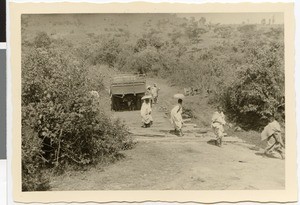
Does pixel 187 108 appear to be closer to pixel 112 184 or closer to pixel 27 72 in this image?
pixel 112 184

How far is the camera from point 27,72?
108 inches

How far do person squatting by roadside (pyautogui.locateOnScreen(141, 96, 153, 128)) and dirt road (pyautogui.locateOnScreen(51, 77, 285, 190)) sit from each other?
0.08 ft

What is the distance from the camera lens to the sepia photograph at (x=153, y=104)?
2.71 m

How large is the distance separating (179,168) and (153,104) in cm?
36

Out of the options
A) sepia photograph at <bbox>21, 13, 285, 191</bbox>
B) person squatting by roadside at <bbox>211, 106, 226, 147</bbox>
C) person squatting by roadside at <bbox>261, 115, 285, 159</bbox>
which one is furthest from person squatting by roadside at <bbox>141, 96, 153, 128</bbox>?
person squatting by roadside at <bbox>261, 115, 285, 159</bbox>

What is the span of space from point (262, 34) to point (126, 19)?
0.72 metres

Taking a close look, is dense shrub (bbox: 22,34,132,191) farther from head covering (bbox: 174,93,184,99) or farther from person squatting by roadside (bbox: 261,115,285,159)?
person squatting by roadside (bbox: 261,115,285,159)

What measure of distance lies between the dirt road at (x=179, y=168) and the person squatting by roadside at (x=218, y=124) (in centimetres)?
3

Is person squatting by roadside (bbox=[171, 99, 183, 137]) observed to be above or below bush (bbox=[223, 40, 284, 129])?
below

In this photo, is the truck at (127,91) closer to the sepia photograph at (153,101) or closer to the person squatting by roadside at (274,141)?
the sepia photograph at (153,101)

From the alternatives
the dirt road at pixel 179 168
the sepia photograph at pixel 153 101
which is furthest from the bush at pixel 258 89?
the dirt road at pixel 179 168

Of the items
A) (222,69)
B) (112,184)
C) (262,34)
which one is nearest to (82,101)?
(112,184)

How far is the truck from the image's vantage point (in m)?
2.74

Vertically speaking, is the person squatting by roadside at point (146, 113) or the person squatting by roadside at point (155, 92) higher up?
the person squatting by roadside at point (155, 92)
